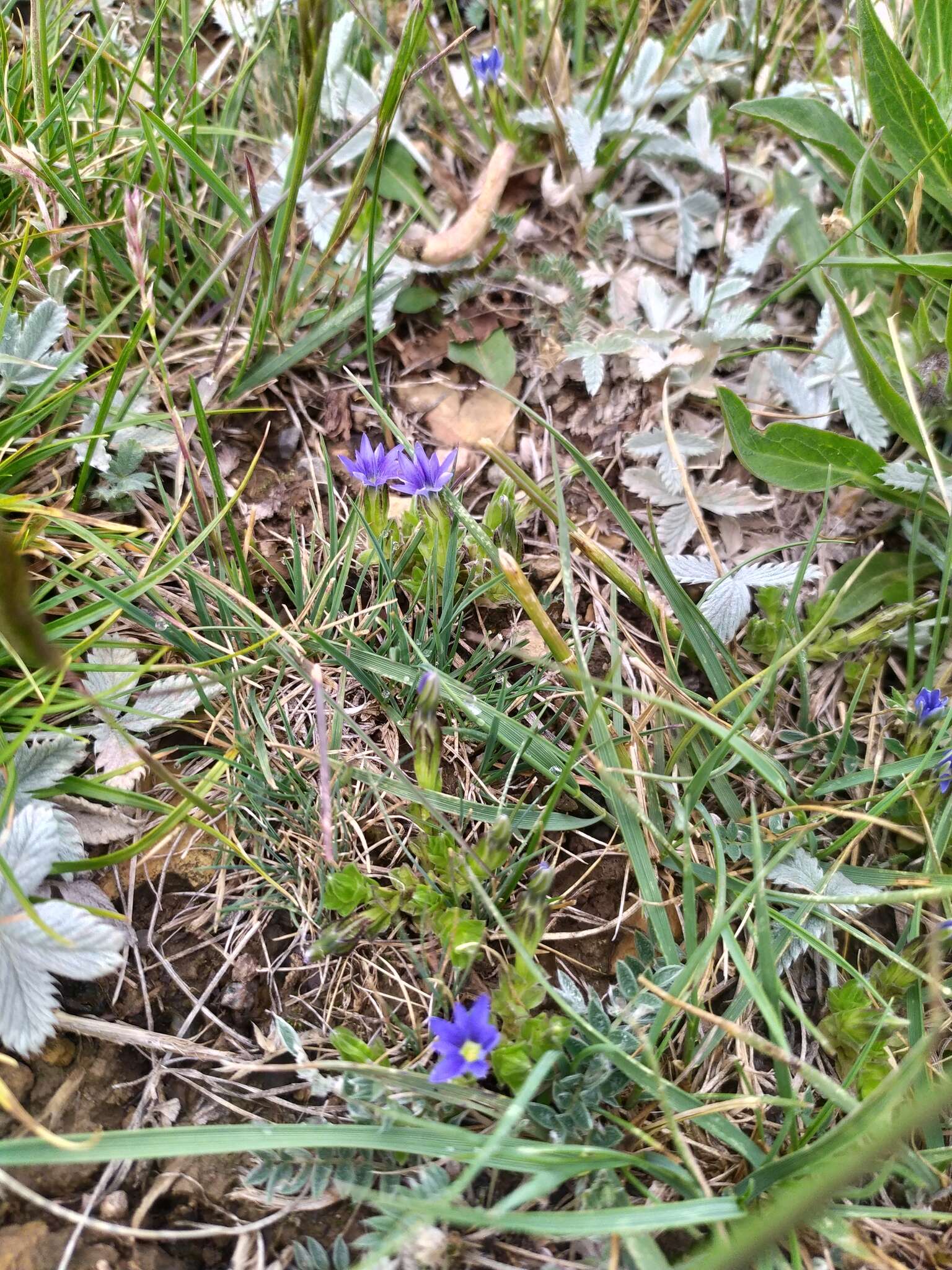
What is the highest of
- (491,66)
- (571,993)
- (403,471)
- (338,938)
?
(491,66)

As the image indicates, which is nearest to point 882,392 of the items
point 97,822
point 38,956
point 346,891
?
point 346,891

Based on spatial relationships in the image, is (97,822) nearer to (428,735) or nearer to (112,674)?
(112,674)

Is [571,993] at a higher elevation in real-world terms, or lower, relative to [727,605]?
lower

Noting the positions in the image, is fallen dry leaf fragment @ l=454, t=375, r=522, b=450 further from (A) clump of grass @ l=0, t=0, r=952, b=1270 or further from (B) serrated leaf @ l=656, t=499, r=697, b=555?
(B) serrated leaf @ l=656, t=499, r=697, b=555

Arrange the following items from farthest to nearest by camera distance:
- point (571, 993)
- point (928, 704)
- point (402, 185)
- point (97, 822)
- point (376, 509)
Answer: point (402, 185)
point (376, 509)
point (928, 704)
point (97, 822)
point (571, 993)

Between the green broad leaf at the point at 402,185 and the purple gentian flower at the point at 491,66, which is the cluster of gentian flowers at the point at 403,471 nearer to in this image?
the green broad leaf at the point at 402,185

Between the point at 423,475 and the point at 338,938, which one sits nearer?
the point at 338,938

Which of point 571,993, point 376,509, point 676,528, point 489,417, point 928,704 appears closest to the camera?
point 571,993
